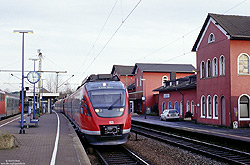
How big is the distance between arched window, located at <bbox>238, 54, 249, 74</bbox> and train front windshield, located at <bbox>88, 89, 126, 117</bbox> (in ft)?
55.1

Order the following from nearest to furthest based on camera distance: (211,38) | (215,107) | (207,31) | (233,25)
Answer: (233,25)
(215,107)
(211,38)
(207,31)

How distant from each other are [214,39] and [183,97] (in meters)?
12.2

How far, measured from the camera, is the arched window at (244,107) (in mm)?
27625

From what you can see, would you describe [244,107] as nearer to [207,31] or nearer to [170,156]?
[207,31]

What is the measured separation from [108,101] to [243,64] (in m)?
18.0

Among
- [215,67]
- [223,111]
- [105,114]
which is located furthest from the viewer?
[215,67]

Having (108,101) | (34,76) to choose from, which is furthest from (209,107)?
(108,101)

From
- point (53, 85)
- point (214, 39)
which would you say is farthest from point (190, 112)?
point (53, 85)

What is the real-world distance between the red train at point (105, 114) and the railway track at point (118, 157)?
49 cm

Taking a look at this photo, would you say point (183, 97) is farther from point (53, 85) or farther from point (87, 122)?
point (53, 85)

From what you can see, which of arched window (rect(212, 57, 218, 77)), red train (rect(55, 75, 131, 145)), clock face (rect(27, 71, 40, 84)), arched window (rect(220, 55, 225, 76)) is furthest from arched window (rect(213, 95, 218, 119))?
red train (rect(55, 75, 131, 145))

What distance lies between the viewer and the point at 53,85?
10006 centimetres

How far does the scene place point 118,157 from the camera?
12.2 metres

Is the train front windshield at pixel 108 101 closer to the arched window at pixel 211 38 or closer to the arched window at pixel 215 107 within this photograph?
the arched window at pixel 215 107
